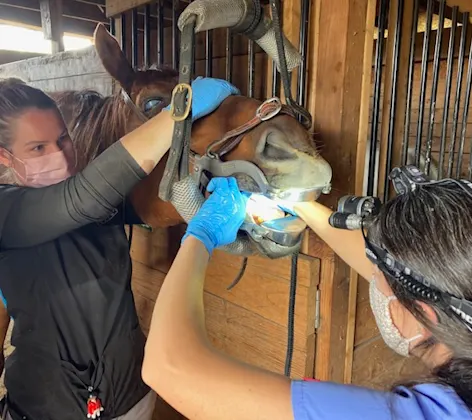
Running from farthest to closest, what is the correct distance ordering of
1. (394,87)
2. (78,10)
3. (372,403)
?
(78,10) < (394,87) < (372,403)

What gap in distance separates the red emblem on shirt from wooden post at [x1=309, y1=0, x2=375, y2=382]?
62 cm

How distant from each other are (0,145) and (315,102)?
802mm

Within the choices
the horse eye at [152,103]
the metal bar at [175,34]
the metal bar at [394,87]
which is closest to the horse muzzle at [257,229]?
the horse eye at [152,103]

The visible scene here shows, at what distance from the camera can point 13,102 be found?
3.58 feet

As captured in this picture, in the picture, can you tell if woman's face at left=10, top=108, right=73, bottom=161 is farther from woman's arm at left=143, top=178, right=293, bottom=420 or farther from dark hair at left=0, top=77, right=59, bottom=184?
woman's arm at left=143, top=178, right=293, bottom=420

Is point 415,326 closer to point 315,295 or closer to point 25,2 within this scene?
point 315,295

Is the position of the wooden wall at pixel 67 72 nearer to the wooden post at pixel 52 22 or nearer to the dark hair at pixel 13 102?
the dark hair at pixel 13 102

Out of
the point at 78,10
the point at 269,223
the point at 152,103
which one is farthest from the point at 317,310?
the point at 78,10

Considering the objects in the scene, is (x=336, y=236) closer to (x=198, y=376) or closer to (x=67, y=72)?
(x=198, y=376)

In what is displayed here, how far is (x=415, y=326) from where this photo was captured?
724mm

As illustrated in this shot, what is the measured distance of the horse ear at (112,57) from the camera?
3.79 feet

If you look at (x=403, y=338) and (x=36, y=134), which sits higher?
→ (x=36, y=134)

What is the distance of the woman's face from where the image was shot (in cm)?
108

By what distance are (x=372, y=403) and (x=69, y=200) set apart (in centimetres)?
73
